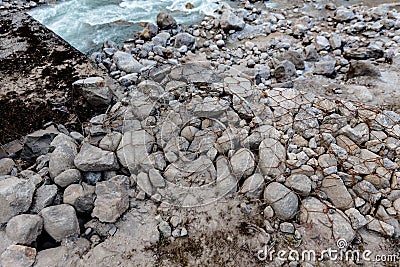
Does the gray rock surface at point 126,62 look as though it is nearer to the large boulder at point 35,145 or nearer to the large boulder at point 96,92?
the large boulder at point 96,92

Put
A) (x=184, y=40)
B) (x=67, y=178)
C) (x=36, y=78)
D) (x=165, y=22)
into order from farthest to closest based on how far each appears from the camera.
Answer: (x=165, y=22), (x=184, y=40), (x=36, y=78), (x=67, y=178)

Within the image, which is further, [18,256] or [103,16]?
[103,16]

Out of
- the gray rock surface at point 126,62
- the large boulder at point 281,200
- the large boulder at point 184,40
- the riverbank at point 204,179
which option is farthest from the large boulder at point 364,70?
the gray rock surface at point 126,62

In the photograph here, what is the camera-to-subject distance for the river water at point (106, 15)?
5.02 m

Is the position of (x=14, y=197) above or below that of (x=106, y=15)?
above

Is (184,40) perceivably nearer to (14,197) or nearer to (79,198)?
(79,198)

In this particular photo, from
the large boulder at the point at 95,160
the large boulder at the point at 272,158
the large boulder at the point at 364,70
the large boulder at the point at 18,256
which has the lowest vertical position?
the large boulder at the point at 18,256

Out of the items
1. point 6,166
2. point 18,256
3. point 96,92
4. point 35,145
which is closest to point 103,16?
point 96,92

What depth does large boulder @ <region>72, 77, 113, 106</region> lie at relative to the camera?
336cm

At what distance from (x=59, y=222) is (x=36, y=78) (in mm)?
2109

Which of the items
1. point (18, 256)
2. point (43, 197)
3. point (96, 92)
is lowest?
point (18, 256)

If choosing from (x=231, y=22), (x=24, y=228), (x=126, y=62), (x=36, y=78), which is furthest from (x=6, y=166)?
(x=231, y=22)

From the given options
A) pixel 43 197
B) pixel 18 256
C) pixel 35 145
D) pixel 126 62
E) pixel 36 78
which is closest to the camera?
pixel 18 256

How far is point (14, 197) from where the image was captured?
7.73 ft
